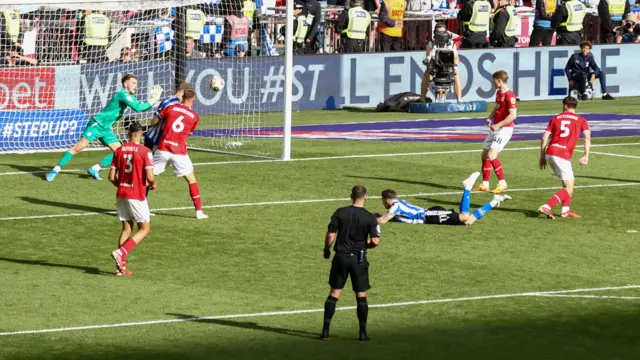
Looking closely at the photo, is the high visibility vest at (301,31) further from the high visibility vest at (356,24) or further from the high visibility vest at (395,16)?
the high visibility vest at (395,16)

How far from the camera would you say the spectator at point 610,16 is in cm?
4297

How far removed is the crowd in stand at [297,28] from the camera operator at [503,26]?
A: 1.2 inches

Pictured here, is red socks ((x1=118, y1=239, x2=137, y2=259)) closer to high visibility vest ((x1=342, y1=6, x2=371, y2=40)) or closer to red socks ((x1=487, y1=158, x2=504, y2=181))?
red socks ((x1=487, y1=158, x2=504, y2=181))

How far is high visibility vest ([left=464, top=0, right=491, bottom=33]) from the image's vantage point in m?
39.8

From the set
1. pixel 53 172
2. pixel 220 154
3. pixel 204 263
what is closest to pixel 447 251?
pixel 204 263

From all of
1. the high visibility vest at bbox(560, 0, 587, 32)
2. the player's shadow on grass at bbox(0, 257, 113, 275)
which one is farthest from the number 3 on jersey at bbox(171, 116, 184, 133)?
the high visibility vest at bbox(560, 0, 587, 32)

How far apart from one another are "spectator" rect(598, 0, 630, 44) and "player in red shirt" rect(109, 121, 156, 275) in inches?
1133

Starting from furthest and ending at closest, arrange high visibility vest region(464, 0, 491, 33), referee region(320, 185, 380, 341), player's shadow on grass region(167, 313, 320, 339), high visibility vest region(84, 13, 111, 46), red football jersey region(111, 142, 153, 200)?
high visibility vest region(464, 0, 491, 33)
high visibility vest region(84, 13, 111, 46)
red football jersey region(111, 142, 153, 200)
player's shadow on grass region(167, 313, 320, 339)
referee region(320, 185, 380, 341)

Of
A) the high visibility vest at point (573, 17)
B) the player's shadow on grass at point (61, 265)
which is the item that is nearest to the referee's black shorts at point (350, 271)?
the player's shadow on grass at point (61, 265)

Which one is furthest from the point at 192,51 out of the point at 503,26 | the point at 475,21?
the point at 503,26

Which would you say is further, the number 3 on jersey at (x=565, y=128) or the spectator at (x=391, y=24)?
the spectator at (x=391, y=24)

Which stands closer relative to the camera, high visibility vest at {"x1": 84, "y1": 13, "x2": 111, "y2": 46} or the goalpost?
the goalpost

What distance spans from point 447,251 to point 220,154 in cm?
1102

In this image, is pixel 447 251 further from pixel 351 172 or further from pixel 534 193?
pixel 351 172
